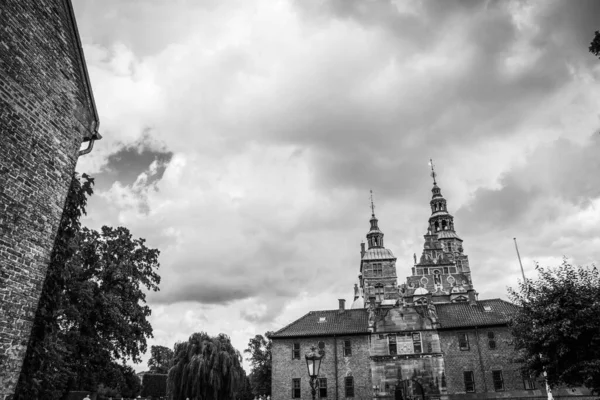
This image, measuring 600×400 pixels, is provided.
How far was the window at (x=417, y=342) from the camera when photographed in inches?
1342

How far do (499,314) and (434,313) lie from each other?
5.24 metres

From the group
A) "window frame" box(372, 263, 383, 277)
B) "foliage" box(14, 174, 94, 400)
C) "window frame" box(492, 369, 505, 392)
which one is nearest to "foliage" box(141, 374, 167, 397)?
"window frame" box(372, 263, 383, 277)

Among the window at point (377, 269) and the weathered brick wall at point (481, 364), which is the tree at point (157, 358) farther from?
the weathered brick wall at point (481, 364)

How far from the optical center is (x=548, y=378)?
758 inches

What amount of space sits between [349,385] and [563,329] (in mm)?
19655

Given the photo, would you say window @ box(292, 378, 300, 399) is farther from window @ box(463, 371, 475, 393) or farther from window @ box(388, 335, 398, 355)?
window @ box(463, 371, 475, 393)

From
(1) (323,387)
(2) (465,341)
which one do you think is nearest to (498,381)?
(2) (465,341)

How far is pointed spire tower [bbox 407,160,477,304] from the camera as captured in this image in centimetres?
5972

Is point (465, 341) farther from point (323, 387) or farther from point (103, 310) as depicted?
point (103, 310)

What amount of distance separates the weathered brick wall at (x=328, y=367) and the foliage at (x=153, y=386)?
79.5 feet

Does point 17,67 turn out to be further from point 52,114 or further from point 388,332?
point 388,332

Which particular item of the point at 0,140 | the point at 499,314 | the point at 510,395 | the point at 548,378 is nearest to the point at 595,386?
the point at 548,378

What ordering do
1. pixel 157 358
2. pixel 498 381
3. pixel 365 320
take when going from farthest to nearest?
pixel 157 358 < pixel 365 320 < pixel 498 381

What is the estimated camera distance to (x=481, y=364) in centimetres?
3234
